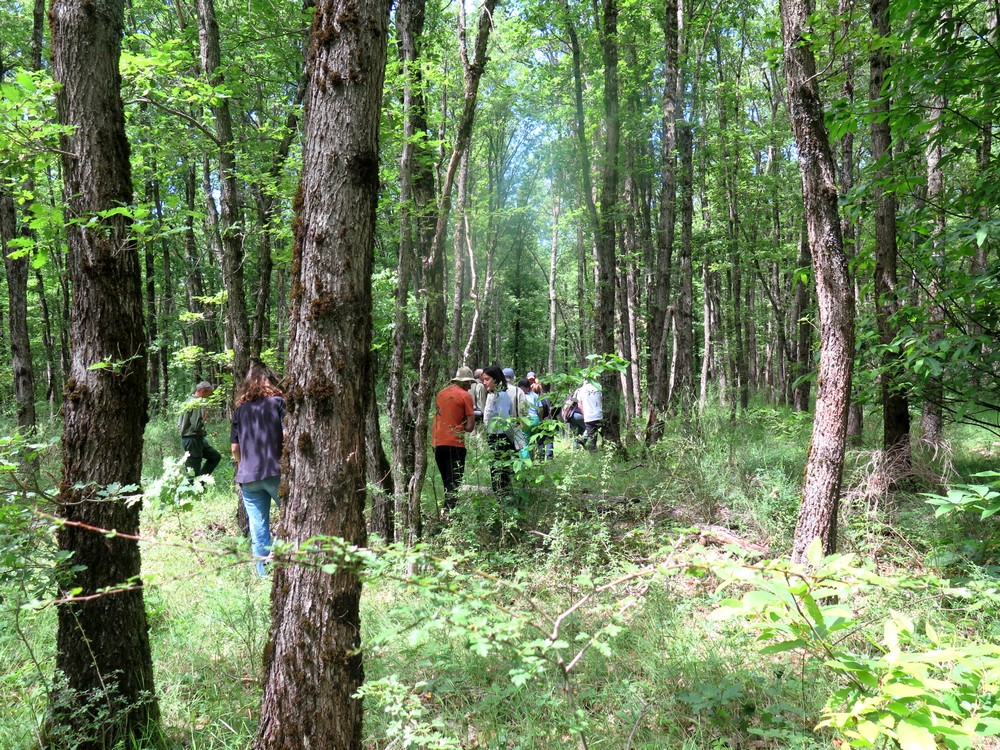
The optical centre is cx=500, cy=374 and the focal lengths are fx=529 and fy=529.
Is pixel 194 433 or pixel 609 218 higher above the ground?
pixel 609 218

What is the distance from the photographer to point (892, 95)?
14.7 feet

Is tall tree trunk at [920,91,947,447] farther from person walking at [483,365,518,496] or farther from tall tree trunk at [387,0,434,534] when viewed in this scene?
tall tree trunk at [387,0,434,534]

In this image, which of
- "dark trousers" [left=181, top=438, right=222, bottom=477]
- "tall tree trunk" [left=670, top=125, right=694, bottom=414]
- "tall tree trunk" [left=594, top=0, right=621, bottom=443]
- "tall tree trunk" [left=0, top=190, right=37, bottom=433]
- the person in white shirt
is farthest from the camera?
the person in white shirt

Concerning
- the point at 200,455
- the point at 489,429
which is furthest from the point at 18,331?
the point at 489,429

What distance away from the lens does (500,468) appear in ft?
20.5

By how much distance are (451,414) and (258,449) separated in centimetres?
229

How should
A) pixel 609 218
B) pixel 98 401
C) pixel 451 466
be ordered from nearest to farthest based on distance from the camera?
pixel 98 401 < pixel 451 466 < pixel 609 218

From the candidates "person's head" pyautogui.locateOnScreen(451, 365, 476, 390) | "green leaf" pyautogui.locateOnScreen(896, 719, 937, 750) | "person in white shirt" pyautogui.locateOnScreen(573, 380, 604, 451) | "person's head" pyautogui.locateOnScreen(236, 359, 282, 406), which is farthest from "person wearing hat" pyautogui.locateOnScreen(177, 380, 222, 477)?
"green leaf" pyautogui.locateOnScreen(896, 719, 937, 750)

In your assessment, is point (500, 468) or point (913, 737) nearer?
point (913, 737)

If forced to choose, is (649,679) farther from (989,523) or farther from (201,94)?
(201,94)

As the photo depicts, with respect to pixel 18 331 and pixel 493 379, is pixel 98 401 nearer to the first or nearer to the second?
pixel 493 379

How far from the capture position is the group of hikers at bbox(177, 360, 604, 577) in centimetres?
565

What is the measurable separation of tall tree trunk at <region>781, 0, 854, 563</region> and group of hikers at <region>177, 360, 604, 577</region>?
2167 mm

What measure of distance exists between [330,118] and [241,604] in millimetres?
4401
